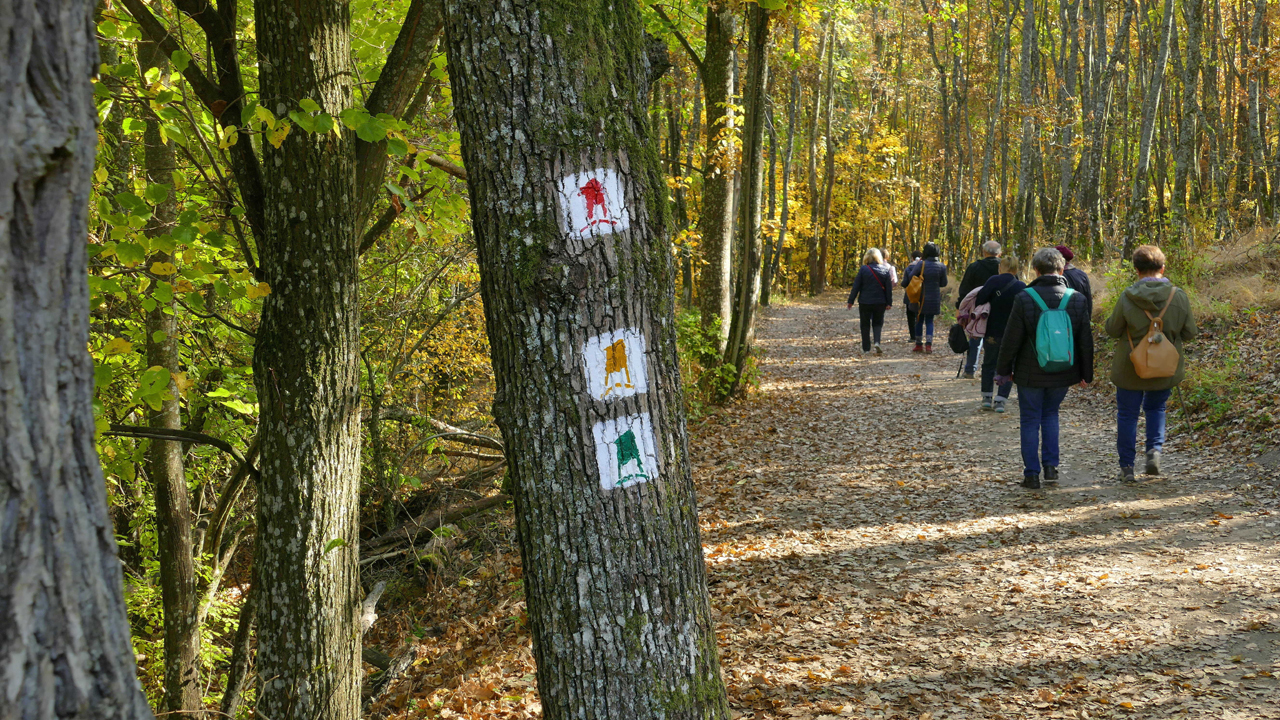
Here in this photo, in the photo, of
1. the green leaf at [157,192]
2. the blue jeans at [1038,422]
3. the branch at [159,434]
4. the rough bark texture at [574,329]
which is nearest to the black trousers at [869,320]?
the blue jeans at [1038,422]

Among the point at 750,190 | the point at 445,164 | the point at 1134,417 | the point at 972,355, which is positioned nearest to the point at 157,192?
the point at 445,164

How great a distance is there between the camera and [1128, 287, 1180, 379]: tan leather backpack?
6.54 m

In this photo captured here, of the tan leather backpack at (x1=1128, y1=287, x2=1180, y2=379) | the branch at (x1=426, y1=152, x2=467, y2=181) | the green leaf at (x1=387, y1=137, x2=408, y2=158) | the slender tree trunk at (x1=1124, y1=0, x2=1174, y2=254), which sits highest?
the slender tree trunk at (x1=1124, y1=0, x2=1174, y2=254)

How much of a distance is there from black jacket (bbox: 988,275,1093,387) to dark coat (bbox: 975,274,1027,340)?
2.53 m

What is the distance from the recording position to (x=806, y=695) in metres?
4.20

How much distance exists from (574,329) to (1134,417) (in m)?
6.48

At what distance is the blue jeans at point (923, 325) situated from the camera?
1513cm

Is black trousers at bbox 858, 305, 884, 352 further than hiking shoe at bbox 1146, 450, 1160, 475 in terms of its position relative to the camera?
Yes

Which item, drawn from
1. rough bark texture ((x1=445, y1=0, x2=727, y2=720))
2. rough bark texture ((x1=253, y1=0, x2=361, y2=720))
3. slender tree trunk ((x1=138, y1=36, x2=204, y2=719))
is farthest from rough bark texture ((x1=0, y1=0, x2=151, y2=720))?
slender tree trunk ((x1=138, y1=36, x2=204, y2=719))

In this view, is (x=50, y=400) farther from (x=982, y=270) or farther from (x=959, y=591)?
(x=982, y=270)

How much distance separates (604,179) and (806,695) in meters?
3.18

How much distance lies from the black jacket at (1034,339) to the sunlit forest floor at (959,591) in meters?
1.04

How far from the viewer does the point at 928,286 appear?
14391 millimetres

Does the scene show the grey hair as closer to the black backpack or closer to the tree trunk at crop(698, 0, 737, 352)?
the black backpack
